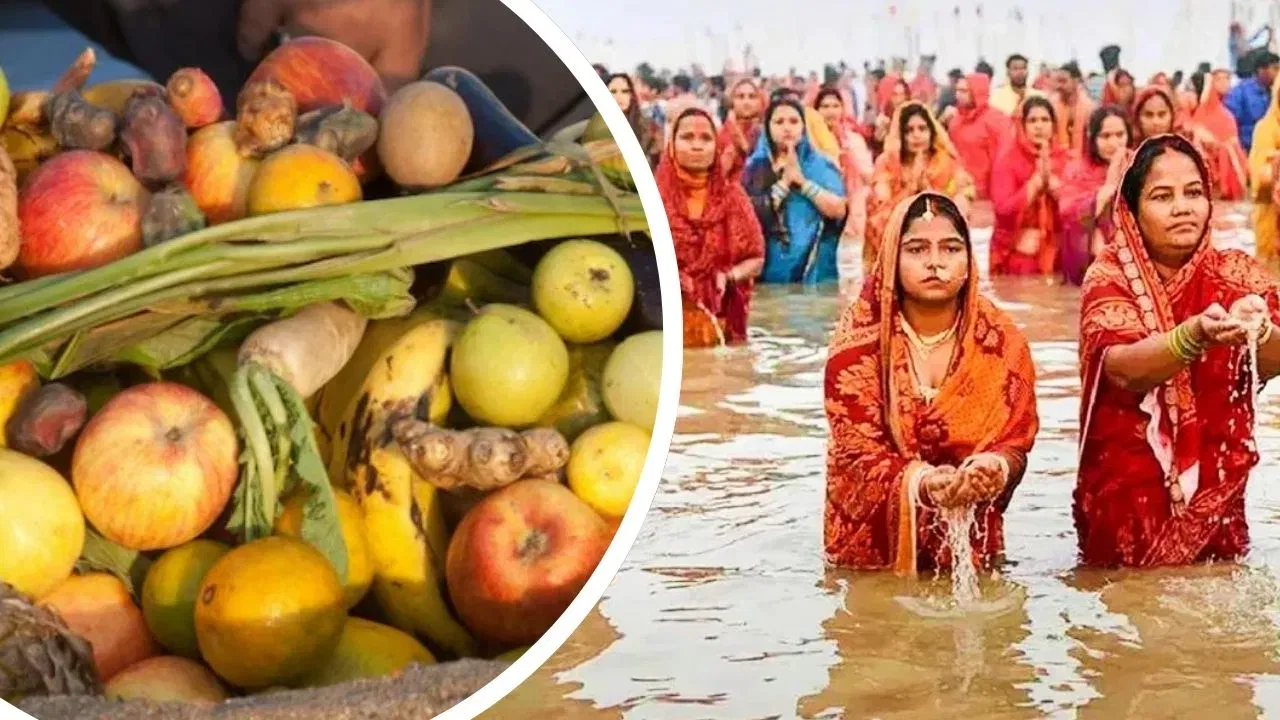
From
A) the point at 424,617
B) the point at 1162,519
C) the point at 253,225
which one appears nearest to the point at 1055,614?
the point at 1162,519

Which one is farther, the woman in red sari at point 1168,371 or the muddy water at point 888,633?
the woman in red sari at point 1168,371

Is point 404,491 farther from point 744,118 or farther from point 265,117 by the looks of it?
A: point 744,118

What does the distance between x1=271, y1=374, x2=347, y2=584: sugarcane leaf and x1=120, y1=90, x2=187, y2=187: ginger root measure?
254 mm

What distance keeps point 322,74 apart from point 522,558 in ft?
1.83

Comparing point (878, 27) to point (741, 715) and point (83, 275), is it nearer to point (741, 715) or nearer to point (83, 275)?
point (741, 715)

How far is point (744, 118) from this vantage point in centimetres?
834

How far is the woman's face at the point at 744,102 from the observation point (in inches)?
328

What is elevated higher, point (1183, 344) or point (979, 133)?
point (979, 133)

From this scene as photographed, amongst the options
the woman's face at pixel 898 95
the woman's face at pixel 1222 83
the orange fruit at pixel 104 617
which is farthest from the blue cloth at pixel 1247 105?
the orange fruit at pixel 104 617

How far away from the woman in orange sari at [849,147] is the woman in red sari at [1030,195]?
63cm

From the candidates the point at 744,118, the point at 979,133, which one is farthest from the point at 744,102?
the point at 979,133

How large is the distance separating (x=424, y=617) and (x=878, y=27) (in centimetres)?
593

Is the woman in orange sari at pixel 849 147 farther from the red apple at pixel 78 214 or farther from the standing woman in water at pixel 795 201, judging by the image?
the red apple at pixel 78 214

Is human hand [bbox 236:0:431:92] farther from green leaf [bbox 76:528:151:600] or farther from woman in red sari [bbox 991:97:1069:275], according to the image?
woman in red sari [bbox 991:97:1069:275]
